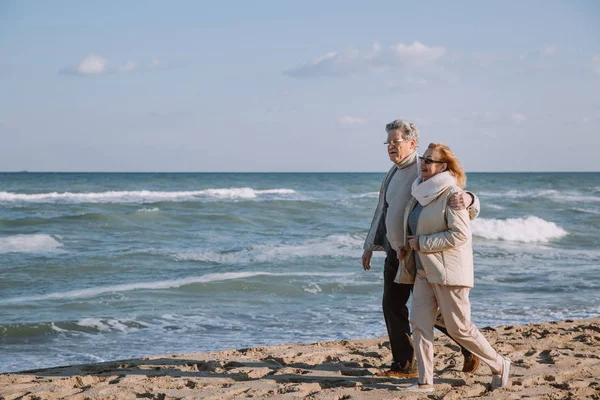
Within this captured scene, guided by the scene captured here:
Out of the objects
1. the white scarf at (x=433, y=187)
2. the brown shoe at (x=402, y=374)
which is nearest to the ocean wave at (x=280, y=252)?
the brown shoe at (x=402, y=374)

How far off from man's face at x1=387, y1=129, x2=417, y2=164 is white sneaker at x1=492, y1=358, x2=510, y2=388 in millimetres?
1473

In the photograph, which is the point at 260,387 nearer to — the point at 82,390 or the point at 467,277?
the point at 82,390

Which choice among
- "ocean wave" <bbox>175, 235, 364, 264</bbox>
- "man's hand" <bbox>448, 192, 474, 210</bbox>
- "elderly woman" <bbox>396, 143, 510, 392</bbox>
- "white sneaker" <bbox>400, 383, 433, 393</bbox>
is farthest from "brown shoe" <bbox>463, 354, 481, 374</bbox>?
"ocean wave" <bbox>175, 235, 364, 264</bbox>

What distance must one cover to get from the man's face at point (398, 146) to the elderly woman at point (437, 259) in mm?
218

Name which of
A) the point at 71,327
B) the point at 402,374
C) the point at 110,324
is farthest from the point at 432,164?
the point at 71,327

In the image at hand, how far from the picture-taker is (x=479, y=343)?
4.27 meters

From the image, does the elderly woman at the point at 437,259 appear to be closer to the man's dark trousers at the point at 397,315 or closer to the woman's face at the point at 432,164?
the woman's face at the point at 432,164

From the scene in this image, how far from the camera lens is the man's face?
4383 millimetres

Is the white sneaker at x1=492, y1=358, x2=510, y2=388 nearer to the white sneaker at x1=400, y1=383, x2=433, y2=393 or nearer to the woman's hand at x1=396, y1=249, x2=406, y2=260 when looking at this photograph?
the white sneaker at x1=400, y1=383, x2=433, y2=393

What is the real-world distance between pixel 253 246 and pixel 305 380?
10192 mm

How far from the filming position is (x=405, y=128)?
14.4 ft

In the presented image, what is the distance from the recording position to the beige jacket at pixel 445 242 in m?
4.04

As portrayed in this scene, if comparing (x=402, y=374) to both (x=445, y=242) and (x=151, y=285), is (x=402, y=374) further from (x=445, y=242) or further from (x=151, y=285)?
(x=151, y=285)

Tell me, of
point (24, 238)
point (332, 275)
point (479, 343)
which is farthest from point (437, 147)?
point (24, 238)
